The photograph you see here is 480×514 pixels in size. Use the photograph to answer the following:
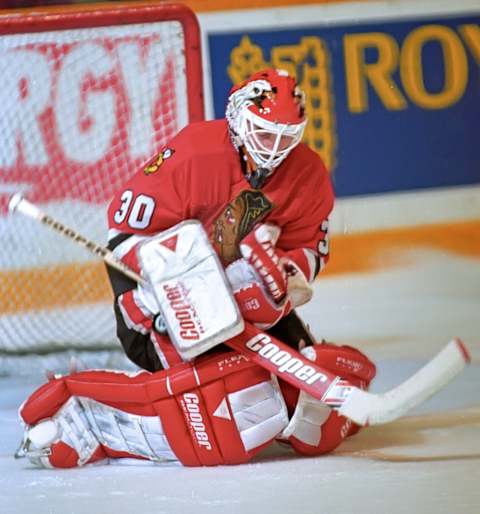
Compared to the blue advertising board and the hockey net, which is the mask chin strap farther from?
the blue advertising board

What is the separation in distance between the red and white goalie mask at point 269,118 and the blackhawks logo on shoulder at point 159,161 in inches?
6.3

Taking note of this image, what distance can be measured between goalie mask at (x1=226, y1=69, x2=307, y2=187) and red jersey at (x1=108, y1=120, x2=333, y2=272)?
6 cm

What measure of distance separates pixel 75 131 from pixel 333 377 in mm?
1285

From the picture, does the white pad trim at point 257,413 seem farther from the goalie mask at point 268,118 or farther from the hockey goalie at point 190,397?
the goalie mask at point 268,118

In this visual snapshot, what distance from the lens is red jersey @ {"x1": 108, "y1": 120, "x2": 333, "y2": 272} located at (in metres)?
2.80

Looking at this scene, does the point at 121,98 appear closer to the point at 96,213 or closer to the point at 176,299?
the point at 96,213

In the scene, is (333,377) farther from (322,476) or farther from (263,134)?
(263,134)

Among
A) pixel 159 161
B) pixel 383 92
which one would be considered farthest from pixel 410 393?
pixel 383 92

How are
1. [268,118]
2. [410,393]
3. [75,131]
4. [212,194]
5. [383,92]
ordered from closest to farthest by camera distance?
1. [410,393]
2. [268,118]
3. [212,194]
4. [75,131]
5. [383,92]

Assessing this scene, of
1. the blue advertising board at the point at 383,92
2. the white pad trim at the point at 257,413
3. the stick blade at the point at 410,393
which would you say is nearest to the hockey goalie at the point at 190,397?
the white pad trim at the point at 257,413

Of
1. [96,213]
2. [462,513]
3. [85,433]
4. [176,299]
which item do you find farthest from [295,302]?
[96,213]

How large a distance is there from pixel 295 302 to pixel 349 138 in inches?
56.8

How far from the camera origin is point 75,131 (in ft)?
12.1

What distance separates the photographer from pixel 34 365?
3762 millimetres
